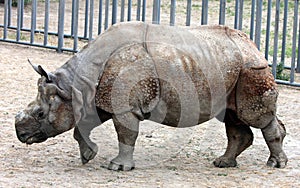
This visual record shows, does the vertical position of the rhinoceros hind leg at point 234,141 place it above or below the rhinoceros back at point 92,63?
below

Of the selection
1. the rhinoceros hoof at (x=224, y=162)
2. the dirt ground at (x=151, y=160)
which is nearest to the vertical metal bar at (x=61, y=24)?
the dirt ground at (x=151, y=160)

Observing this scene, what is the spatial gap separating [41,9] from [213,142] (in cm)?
1164

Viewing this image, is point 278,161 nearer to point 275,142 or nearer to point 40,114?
point 275,142

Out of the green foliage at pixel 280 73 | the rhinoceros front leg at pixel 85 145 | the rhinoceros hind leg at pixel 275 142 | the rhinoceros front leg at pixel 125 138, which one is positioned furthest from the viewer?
the green foliage at pixel 280 73

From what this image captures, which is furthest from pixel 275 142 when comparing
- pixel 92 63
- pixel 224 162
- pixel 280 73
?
pixel 280 73

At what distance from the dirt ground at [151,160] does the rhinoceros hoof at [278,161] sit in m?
0.06

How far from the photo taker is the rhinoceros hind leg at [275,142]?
23.1 feet

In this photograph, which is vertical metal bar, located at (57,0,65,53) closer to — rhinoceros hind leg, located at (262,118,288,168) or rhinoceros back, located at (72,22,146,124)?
rhinoceros back, located at (72,22,146,124)

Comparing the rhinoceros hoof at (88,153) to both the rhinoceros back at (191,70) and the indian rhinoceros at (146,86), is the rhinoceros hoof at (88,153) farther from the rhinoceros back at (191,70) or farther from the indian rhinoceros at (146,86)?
the rhinoceros back at (191,70)

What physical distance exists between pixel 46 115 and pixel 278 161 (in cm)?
220

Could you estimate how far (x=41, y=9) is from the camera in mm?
19094

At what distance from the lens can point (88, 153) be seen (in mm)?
6887

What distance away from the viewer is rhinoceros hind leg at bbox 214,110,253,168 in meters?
7.14

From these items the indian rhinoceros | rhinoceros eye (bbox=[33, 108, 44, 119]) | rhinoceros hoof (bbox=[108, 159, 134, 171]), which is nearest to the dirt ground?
rhinoceros hoof (bbox=[108, 159, 134, 171])
